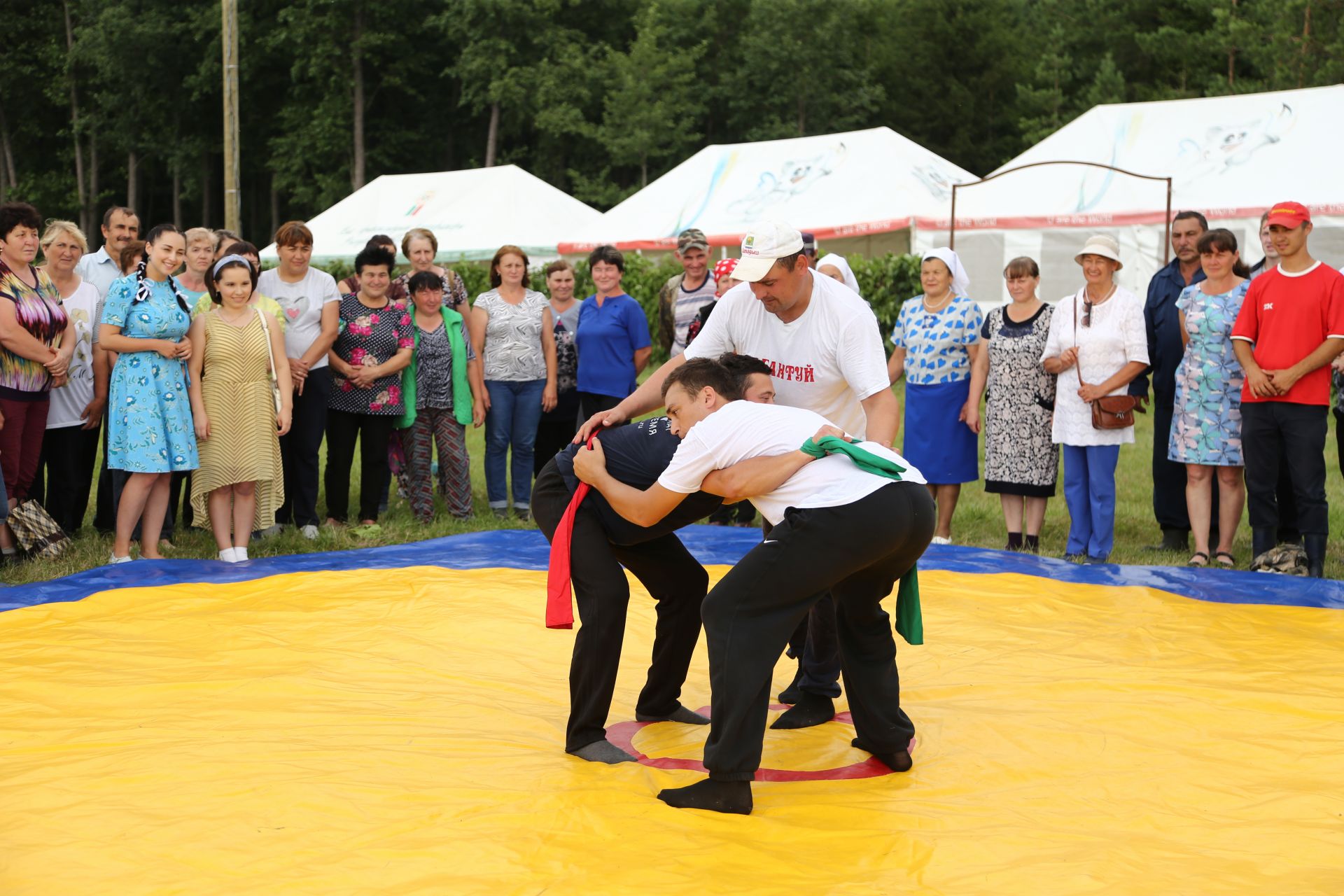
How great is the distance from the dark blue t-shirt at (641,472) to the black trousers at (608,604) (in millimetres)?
47

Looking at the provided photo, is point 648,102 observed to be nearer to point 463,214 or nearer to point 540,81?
point 540,81

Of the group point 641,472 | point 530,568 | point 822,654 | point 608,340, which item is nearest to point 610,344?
point 608,340

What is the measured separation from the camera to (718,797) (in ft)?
10.9

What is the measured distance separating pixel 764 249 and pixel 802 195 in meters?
16.3

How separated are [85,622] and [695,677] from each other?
2.50 m

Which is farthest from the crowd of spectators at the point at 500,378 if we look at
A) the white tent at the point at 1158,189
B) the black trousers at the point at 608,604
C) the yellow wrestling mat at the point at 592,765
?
the white tent at the point at 1158,189

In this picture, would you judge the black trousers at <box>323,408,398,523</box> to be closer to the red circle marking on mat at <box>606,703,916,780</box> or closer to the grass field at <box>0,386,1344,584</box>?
the grass field at <box>0,386,1344,584</box>

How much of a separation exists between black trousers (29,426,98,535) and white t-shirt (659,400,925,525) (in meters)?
4.65

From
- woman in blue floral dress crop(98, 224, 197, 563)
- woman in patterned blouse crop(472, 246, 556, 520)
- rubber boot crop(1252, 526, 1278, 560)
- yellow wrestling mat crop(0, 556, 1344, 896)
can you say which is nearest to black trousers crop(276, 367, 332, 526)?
woman in blue floral dress crop(98, 224, 197, 563)

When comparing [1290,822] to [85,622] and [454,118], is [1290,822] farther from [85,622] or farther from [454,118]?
[454,118]

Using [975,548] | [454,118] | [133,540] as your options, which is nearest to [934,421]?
[975,548]

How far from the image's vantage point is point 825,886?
289cm

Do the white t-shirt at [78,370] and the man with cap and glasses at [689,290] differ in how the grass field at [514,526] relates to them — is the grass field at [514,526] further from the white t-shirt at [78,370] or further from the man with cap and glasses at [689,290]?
the man with cap and glasses at [689,290]

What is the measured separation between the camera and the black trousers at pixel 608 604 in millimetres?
3746
